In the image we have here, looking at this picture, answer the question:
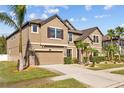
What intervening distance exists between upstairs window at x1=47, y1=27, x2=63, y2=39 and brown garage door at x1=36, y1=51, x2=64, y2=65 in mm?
2487

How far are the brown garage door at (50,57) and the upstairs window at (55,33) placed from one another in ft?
8.16

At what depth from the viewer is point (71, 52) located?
33812mm

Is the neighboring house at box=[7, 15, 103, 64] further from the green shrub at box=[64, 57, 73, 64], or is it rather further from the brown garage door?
the green shrub at box=[64, 57, 73, 64]

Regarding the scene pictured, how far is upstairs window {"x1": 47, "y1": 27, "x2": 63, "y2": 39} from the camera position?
29.7 m

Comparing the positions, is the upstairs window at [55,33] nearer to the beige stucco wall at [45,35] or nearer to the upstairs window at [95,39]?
the beige stucco wall at [45,35]

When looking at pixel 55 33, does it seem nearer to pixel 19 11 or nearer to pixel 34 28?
pixel 34 28

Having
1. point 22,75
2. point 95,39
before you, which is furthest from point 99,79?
point 95,39

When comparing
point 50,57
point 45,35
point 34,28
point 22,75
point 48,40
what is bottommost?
point 22,75

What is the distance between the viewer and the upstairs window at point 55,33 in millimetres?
29703

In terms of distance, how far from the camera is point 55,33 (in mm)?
30312

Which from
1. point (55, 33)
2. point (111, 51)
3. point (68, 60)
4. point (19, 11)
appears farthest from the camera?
point (111, 51)

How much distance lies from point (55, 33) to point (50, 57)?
12.5 feet
